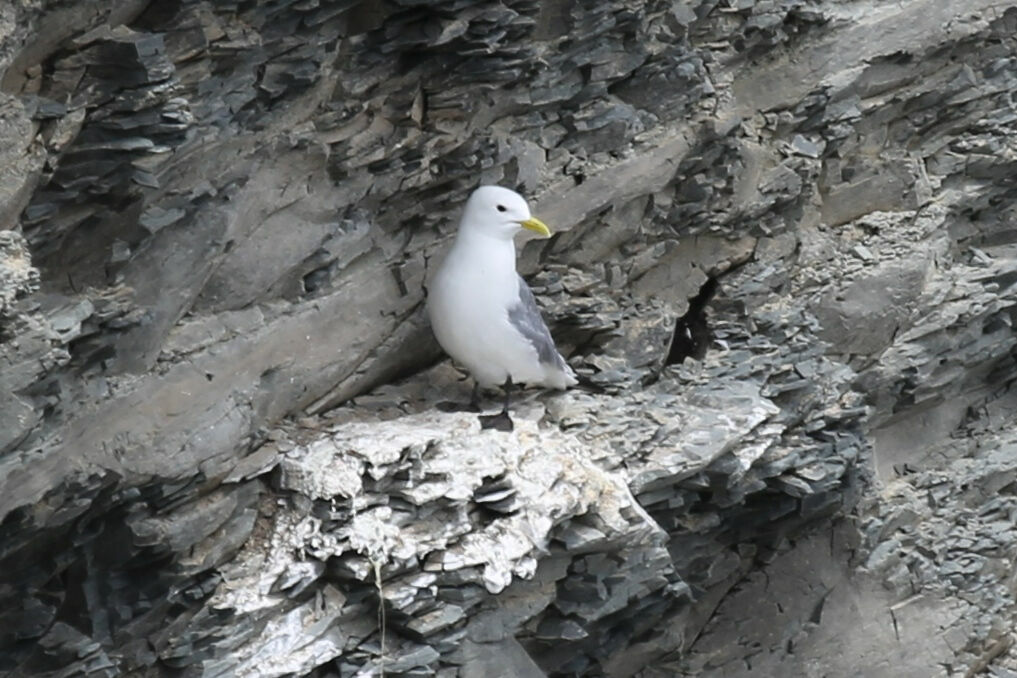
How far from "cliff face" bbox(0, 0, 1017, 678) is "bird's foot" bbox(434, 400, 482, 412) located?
11cm

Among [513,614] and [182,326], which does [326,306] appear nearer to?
[182,326]

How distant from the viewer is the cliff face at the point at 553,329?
6527 millimetres

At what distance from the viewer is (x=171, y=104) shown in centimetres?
632

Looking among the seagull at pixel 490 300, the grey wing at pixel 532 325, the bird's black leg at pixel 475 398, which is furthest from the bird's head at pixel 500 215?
the bird's black leg at pixel 475 398

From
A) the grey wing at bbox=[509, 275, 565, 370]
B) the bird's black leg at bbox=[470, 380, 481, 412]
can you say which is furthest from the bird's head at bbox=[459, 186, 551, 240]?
the bird's black leg at bbox=[470, 380, 481, 412]

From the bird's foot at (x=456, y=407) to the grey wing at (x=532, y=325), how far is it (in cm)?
36

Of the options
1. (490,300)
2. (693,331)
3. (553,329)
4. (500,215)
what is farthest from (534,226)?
(693,331)

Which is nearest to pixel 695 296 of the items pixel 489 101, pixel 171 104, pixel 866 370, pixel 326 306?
pixel 866 370

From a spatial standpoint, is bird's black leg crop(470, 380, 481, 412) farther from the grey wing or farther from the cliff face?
the grey wing

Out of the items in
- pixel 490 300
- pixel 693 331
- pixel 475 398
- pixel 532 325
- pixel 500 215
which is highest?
pixel 500 215

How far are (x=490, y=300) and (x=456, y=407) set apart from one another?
0.56 meters

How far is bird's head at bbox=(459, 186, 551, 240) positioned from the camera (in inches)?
305

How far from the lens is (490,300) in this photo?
776cm

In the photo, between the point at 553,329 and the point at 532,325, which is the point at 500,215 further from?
the point at 553,329
